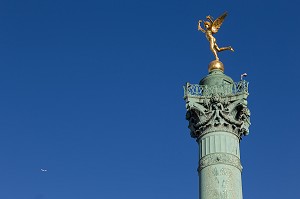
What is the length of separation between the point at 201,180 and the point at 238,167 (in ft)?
6.23

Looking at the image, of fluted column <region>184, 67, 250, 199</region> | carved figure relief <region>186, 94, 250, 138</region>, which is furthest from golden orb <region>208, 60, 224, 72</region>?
carved figure relief <region>186, 94, 250, 138</region>

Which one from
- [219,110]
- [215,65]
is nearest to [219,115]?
[219,110]

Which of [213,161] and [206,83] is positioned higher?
[206,83]

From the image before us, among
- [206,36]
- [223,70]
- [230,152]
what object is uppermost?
[206,36]

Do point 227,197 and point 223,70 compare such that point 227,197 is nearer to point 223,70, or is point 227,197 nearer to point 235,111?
point 235,111

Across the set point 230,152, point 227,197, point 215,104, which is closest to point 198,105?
point 215,104

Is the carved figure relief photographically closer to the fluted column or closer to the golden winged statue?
the fluted column

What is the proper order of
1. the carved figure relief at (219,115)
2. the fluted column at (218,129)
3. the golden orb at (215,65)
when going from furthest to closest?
the golden orb at (215,65) < the carved figure relief at (219,115) < the fluted column at (218,129)

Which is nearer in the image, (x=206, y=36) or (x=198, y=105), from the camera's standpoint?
(x=198, y=105)

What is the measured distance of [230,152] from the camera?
1281 inches

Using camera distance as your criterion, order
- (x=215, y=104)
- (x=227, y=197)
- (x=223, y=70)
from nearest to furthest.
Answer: (x=227, y=197) < (x=215, y=104) < (x=223, y=70)

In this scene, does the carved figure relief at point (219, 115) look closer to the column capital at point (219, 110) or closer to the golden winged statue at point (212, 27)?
the column capital at point (219, 110)

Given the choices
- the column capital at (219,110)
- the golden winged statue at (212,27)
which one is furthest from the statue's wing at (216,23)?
the column capital at (219,110)

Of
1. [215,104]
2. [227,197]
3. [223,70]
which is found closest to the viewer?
[227,197]
